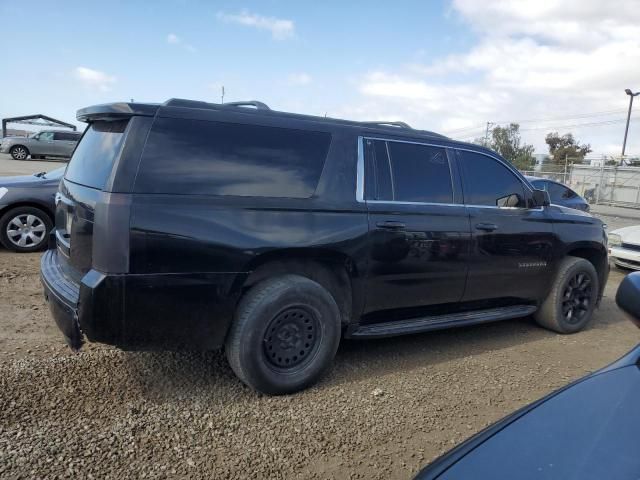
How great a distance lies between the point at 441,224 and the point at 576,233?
196 cm

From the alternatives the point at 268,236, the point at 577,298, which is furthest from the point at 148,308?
the point at 577,298

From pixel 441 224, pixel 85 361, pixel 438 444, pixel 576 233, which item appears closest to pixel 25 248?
pixel 85 361

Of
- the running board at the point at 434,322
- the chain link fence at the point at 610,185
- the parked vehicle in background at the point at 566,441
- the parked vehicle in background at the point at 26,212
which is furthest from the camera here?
the chain link fence at the point at 610,185

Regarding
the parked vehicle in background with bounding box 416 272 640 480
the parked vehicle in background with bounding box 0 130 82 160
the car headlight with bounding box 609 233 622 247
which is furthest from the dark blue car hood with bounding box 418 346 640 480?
the parked vehicle in background with bounding box 0 130 82 160

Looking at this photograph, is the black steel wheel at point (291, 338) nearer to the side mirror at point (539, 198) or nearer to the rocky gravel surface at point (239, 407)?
the rocky gravel surface at point (239, 407)

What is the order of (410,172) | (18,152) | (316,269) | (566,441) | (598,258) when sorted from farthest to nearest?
1. (18,152)
2. (598,258)
3. (410,172)
4. (316,269)
5. (566,441)

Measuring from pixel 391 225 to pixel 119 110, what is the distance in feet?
6.58

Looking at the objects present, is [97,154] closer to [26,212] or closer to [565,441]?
[565,441]

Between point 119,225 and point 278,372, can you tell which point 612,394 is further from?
point 119,225

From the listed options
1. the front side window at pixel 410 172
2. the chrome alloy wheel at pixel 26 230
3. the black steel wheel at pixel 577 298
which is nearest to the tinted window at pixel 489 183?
the front side window at pixel 410 172

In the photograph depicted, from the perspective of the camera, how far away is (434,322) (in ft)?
13.9

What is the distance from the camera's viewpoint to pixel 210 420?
123 inches

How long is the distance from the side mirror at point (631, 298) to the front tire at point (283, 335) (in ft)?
5.97

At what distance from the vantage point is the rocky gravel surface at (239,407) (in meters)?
2.73
